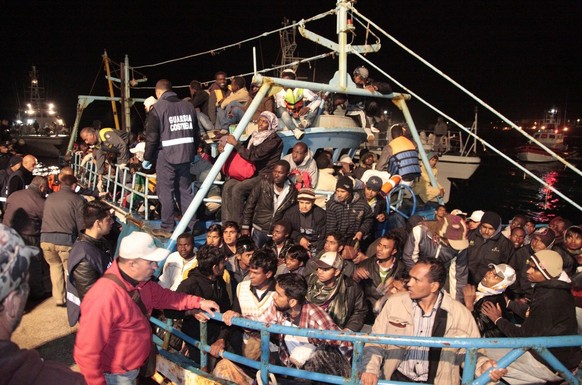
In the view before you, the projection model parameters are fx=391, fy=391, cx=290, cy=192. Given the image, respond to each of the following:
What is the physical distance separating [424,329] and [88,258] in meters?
3.25

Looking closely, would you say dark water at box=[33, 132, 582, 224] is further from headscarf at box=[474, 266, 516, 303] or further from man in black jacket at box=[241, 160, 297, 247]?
man in black jacket at box=[241, 160, 297, 247]

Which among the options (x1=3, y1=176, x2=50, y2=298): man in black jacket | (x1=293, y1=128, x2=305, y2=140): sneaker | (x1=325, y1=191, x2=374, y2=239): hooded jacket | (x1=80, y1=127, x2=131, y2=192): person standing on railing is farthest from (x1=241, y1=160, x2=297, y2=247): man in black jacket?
(x1=80, y1=127, x2=131, y2=192): person standing on railing

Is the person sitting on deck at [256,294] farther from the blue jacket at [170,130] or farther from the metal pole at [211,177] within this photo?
the blue jacket at [170,130]

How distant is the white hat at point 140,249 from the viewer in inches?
111

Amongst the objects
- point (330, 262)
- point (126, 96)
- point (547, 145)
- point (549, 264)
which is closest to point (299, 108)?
point (330, 262)

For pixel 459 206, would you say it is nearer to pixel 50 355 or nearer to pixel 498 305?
pixel 498 305

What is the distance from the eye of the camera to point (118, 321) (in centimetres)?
272

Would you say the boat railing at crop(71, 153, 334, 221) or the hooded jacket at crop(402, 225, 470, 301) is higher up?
the boat railing at crop(71, 153, 334, 221)

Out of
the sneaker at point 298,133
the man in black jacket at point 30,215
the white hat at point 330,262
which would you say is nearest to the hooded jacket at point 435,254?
the white hat at point 330,262

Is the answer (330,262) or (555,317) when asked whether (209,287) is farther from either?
(555,317)

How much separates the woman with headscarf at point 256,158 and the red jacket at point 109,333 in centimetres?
338

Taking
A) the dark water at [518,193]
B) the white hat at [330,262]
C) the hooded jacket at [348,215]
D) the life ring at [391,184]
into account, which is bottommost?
the dark water at [518,193]

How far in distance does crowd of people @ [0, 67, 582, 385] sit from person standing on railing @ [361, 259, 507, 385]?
1 centimetres

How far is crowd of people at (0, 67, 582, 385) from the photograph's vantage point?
9.32ft
